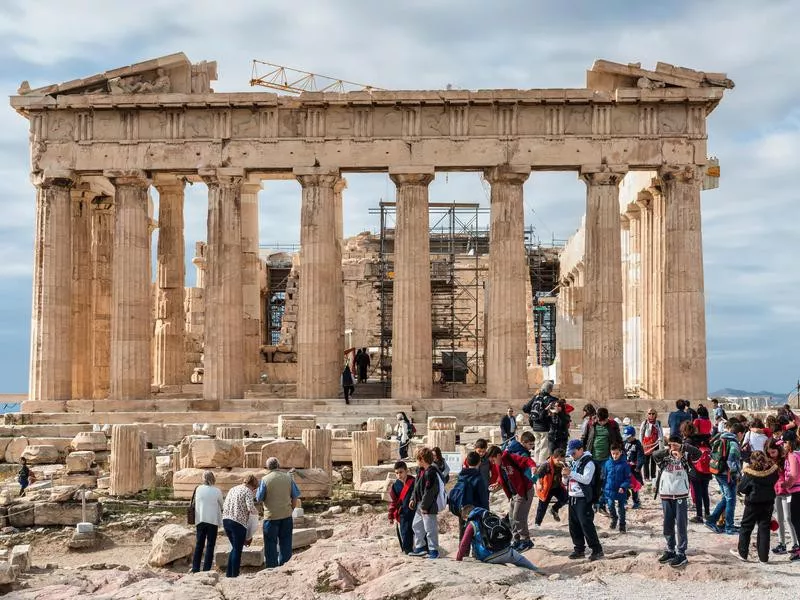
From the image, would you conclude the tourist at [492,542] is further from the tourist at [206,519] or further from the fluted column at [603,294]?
the fluted column at [603,294]

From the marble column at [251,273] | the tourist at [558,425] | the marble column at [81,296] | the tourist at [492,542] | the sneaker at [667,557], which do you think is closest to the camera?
the tourist at [492,542]

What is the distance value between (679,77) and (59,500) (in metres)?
24.1

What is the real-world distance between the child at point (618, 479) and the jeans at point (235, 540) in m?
5.52

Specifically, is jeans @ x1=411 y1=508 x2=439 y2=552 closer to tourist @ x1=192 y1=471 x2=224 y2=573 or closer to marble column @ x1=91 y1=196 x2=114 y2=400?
tourist @ x1=192 y1=471 x2=224 y2=573

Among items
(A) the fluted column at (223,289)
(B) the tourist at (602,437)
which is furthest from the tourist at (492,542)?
(A) the fluted column at (223,289)

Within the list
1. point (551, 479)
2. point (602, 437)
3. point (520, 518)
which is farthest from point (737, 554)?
point (520, 518)

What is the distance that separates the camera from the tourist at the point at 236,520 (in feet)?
52.0

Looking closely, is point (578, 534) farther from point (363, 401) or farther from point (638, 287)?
point (638, 287)

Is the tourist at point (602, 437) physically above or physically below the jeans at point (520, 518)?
above

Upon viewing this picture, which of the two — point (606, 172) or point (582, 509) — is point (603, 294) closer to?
point (606, 172)

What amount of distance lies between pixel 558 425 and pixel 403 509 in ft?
16.9

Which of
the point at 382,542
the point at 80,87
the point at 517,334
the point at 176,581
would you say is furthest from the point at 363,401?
the point at 176,581

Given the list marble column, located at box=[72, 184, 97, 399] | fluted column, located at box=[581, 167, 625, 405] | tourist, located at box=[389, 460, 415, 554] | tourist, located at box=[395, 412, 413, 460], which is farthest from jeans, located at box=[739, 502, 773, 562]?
marble column, located at box=[72, 184, 97, 399]

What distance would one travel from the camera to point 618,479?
17.0 m
